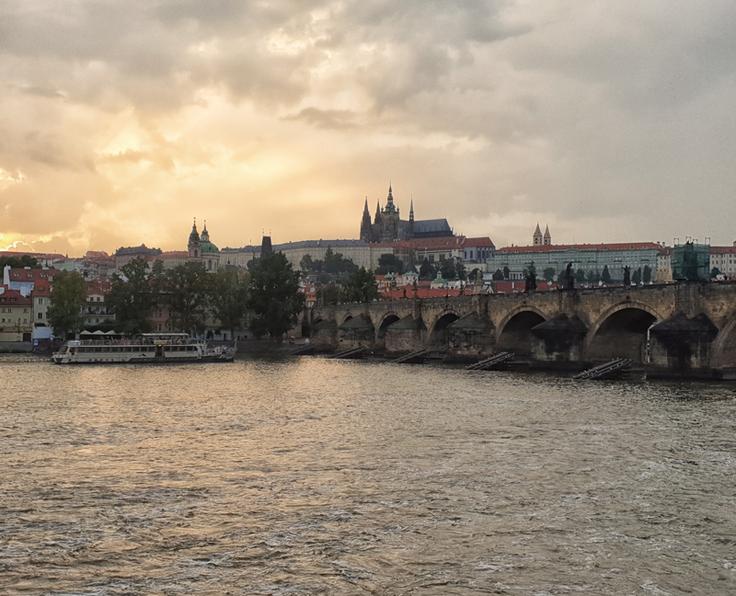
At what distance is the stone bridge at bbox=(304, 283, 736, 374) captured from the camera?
52.3m

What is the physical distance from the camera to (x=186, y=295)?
119750mm

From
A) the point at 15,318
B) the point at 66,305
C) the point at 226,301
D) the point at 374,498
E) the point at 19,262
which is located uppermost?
the point at 19,262

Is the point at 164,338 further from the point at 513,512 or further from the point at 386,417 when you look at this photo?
the point at 513,512

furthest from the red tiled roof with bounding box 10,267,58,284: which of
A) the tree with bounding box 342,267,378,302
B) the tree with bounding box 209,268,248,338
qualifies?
the tree with bounding box 342,267,378,302

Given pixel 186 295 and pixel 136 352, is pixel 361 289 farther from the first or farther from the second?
pixel 136 352

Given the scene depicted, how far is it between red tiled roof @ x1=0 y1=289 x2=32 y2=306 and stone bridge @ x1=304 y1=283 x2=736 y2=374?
55.1 metres

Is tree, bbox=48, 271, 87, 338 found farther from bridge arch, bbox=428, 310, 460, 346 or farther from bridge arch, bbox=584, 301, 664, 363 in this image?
bridge arch, bbox=584, 301, 664, 363

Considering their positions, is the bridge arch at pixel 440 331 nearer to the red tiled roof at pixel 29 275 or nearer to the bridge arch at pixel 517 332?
the bridge arch at pixel 517 332

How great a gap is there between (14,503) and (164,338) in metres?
75.5

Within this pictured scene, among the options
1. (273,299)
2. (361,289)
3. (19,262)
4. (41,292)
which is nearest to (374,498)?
(273,299)

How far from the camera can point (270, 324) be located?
11738cm

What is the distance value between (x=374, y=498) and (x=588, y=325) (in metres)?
45.0

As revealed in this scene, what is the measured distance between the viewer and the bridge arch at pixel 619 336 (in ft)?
207

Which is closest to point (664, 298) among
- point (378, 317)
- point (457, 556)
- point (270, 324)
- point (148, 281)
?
point (457, 556)
